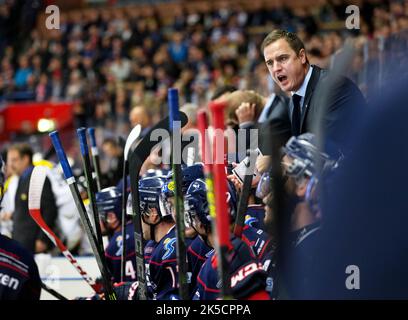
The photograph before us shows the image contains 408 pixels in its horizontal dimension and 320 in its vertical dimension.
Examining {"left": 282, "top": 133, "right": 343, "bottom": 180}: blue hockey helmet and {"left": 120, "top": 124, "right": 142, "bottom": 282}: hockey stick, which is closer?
{"left": 282, "top": 133, "right": 343, "bottom": 180}: blue hockey helmet

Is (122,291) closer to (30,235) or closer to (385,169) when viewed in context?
(385,169)

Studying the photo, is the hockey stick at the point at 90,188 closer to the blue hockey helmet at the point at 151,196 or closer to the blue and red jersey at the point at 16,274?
the blue hockey helmet at the point at 151,196

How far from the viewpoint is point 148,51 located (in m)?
13.9

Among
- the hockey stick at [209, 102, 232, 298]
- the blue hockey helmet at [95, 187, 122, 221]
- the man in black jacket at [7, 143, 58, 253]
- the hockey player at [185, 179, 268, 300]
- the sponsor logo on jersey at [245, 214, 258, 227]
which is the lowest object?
the man in black jacket at [7, 143, 58, 253]

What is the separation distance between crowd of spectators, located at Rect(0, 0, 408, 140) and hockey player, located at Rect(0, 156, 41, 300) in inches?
289

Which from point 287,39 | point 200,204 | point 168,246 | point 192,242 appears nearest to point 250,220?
point 192,242

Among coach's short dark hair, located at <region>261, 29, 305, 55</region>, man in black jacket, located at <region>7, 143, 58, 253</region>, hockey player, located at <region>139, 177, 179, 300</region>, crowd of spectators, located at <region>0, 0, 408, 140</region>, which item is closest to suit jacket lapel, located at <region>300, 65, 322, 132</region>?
coach's short dark hair, located at <region>261, 29, 305, 55</region>

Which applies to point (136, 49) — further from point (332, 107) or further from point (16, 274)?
point (16, 274)

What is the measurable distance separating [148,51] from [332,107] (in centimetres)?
1128

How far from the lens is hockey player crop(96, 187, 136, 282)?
423 cm

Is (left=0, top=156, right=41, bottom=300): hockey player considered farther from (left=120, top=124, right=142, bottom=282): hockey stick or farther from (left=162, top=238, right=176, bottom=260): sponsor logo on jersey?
(left=120, top=124, right=142, bottom=282): hockey stick

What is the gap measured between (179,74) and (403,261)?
1119 centimetres

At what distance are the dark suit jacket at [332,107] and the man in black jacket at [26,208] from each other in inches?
118

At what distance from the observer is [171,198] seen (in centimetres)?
345
